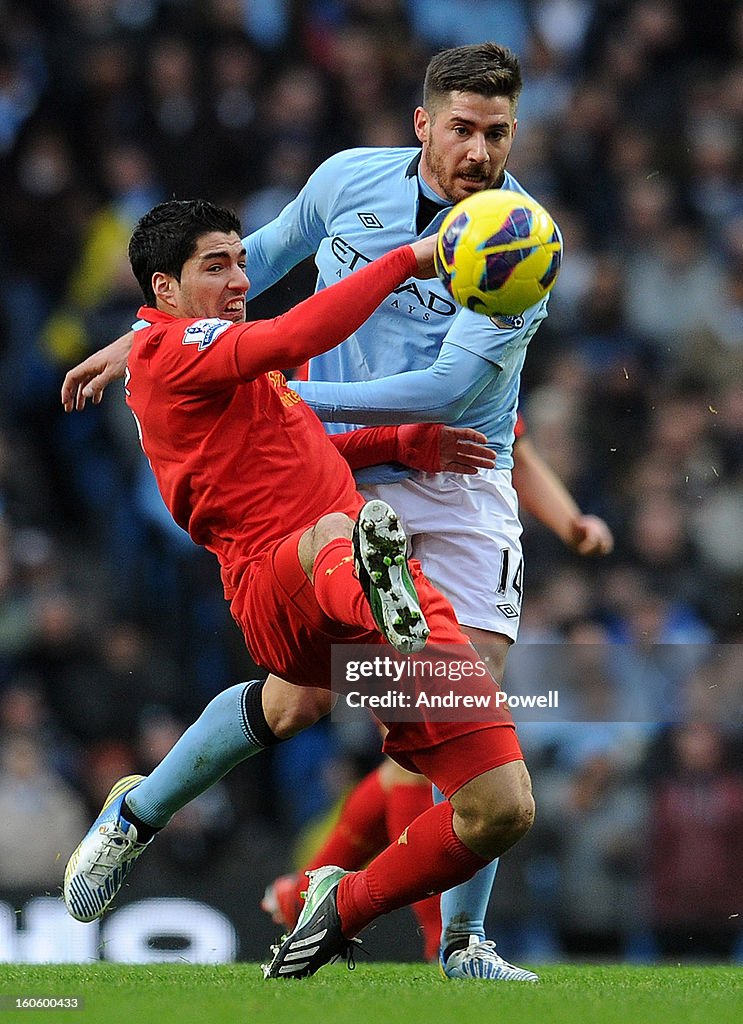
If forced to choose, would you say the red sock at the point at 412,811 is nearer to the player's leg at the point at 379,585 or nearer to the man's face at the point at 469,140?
the player's leg at the point at 379,585

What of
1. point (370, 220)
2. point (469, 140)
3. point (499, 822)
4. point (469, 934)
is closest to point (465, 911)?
point (469, 934)

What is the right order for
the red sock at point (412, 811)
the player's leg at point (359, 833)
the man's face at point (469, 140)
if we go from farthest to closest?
the player's leg at point (359, 833), the red sock at point (412, 811), the man's face at point (469, 140)

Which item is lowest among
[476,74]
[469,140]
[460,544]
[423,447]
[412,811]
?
[412,811]

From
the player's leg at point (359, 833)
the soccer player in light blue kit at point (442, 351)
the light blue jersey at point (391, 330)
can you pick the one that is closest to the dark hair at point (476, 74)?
the soccer player in light blue kit at point (442, 351)

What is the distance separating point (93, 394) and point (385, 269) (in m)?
0.94

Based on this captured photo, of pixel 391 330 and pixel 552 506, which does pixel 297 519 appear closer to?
pixel 391 330

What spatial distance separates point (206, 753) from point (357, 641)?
71 cm

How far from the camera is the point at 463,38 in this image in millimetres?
8750

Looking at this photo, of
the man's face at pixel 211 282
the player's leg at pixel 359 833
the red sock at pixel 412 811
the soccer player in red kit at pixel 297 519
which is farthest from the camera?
the player's leg at pixel 359 833

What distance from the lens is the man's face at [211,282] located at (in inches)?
158

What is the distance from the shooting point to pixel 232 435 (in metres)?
3.88

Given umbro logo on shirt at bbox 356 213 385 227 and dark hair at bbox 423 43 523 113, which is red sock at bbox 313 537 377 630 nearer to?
umbro logo on shirt at bbox 356 213 385 227

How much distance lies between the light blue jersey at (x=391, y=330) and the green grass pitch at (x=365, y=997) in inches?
54.4

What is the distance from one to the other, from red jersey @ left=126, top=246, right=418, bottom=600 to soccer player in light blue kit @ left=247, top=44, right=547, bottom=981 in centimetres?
35
